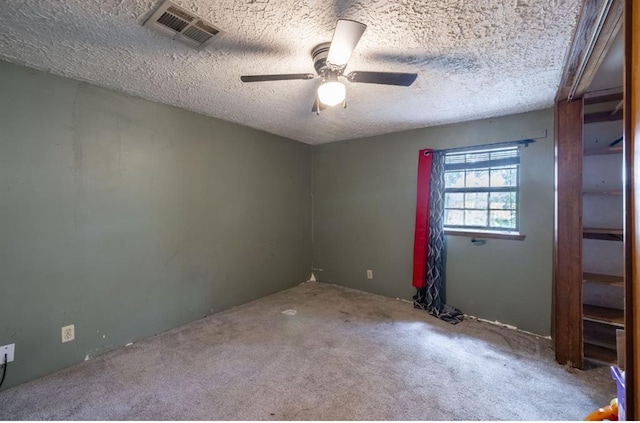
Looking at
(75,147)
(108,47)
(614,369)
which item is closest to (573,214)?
(614,369)

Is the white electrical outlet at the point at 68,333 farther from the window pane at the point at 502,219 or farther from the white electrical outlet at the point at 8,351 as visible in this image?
the window pane at the point at 502,219

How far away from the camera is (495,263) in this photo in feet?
9.39

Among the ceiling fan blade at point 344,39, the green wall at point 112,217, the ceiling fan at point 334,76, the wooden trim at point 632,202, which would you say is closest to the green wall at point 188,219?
the green wall at point 112,217

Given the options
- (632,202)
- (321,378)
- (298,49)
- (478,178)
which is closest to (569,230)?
(478,178)

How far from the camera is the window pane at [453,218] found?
10.5ft

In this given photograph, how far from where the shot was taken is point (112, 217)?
231cm

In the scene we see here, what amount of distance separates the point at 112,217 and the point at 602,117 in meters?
4.30

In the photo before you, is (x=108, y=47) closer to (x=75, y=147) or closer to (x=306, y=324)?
(x=75, y=147)

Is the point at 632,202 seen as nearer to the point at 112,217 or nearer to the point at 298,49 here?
the point at 298,49

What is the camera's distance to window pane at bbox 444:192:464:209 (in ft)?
10.5

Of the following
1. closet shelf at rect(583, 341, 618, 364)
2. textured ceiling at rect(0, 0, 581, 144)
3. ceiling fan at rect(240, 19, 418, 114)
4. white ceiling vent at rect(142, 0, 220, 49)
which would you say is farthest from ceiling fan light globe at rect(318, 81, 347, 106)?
closet shelf at rect(583, 341, 618, 364)

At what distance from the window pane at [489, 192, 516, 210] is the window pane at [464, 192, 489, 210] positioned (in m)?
0.06

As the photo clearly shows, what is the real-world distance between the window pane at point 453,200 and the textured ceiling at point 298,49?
97cm

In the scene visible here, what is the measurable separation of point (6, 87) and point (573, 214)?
4.02m
